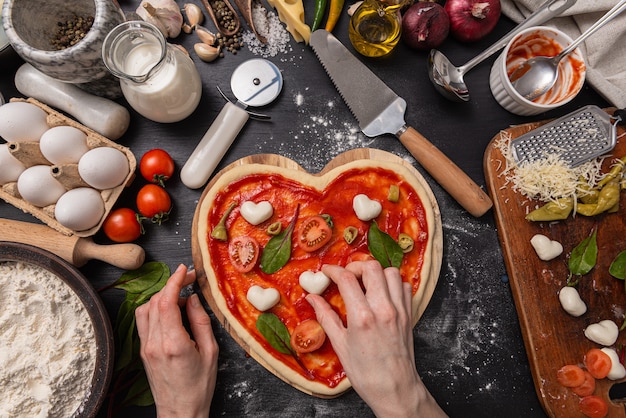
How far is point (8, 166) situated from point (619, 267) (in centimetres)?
311

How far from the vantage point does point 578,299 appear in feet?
7.47

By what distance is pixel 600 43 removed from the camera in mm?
2350

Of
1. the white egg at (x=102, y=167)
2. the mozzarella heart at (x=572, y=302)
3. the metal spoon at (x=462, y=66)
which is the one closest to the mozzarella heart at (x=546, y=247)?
the mozzarella heart at (x=572, y=302)

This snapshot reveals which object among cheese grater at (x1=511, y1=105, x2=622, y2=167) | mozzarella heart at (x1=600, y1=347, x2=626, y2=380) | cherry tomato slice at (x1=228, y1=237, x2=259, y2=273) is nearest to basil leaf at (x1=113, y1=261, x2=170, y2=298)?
cherry tomato slice at (x1=228, y1=237, x2=259, y2=273)

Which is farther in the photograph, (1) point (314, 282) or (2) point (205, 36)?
(2) point (205, 36)

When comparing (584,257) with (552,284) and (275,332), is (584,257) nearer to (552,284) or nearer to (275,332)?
(552,284)

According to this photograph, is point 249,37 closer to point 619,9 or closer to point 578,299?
point 619,9

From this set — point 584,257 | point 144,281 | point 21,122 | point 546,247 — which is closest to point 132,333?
point 144,281

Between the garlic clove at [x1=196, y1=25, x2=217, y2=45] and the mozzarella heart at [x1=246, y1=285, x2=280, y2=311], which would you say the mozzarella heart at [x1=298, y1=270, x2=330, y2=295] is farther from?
the garlic clove at [x1=196, y1=25, x2=217, y2=45]

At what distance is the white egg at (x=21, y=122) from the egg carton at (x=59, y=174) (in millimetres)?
48

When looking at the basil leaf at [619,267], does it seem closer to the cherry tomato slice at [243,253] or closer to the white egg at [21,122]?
the cherry tomato slice at [243,253]

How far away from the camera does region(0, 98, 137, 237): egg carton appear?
2094mm

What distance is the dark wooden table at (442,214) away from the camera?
2328 millimetres

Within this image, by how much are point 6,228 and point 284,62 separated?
5.45ft
